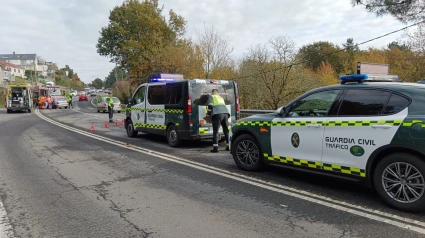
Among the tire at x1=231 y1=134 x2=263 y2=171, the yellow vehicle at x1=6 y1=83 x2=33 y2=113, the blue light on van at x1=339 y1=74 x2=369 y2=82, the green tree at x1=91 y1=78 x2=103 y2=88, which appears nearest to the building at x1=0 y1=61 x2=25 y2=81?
the green tree at x1=91 y1=78 x2=103 y2=88

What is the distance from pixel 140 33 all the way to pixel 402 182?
33288mm

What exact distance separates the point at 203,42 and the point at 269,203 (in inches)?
837

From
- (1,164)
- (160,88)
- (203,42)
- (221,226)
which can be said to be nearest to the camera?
(221,226)

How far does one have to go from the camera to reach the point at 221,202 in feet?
15.3

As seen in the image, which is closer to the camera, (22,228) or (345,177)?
(22,228)

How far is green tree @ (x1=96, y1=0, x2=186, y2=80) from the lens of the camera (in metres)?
32.0

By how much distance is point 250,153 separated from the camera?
20.7 ft

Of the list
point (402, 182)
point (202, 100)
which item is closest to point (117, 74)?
point (202, 100)

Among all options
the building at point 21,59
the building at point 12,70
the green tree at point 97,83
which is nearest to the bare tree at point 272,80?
the building at point 12,70

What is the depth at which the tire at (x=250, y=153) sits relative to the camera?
6145 mm

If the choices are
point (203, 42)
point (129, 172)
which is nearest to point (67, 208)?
point (129, 172)

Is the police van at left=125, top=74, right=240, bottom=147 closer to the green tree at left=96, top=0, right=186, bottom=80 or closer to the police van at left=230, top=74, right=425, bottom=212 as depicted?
the police van at left=230, top=74, right=425, bottom=212

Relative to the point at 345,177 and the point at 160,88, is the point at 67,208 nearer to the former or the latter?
the point at 345,177

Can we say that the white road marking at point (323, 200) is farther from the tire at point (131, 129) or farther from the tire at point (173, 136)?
the tire at point (131, 129)
